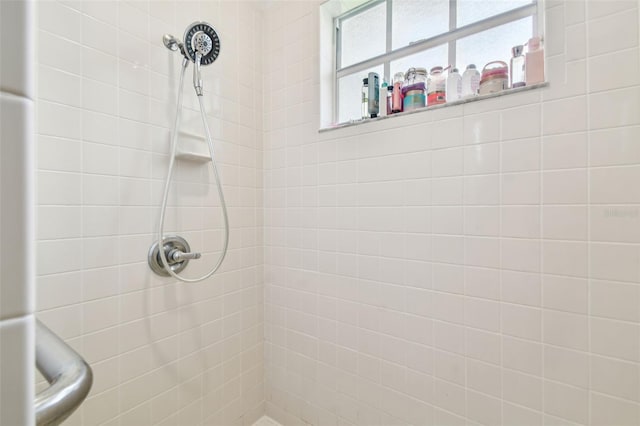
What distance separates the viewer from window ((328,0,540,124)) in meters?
1.14

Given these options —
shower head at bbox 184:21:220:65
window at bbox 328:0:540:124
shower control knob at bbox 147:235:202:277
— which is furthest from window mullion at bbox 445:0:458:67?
shower control knob at bbox 147:235:202:277

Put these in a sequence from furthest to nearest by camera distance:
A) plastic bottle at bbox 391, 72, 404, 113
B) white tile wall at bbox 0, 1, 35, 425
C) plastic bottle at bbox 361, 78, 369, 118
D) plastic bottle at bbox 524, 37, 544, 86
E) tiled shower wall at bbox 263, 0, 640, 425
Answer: plastic bottle at bbox 361, 78, 369, 118, plastic bottle at bbox 391, 72, 404, 113, plastic bottle at bbox 524, 37, 544, 86, tiled shower wall at bbox 263, 0, 640, 425, white tile wall at bbox 0, 1, 35, 425

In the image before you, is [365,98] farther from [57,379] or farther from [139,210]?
[57,379]

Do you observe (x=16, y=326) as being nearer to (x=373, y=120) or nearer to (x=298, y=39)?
(x=373, y=120)

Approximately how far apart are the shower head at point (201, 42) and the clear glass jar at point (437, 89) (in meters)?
0.87

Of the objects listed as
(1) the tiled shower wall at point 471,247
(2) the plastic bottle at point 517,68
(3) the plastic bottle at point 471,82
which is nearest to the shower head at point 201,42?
(1) the tiled shower wall at point 471,247

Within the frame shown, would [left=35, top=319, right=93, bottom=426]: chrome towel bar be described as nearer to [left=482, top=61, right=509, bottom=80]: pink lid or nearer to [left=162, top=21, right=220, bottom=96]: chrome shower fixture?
[left=162, top=21, right=220, bottom=96]: chrome shower fixture

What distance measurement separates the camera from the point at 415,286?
1.15m

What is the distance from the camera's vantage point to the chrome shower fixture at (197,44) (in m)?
1.08

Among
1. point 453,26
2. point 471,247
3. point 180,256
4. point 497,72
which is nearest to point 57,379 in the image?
point 180,256

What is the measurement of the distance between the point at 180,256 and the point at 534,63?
4.79 feet

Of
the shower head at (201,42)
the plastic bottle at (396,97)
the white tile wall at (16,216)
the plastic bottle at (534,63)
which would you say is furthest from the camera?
the plastic bottle at (396,97)

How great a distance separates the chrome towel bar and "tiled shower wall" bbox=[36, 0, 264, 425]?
861 millimetres

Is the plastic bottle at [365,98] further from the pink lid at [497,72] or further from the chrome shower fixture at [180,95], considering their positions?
the chrome shower fixture at [180,95]
